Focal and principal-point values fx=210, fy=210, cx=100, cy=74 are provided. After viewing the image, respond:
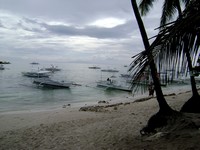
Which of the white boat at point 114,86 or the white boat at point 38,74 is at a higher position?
the white boat at point 38,74

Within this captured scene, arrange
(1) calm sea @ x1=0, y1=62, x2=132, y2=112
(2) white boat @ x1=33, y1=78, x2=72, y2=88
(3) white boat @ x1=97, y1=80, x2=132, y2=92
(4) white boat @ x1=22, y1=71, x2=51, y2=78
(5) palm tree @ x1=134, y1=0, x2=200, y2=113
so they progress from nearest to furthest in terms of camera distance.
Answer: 1. (5) palm tree @ x1=134, y1=0, x2=200, y2=113
2. (1) calm sea @ x1=0, y1=62, x2=132, y2=112
3. (3) white boat @ x1=97, y1=80, x2=132, y2=92
4. (2) white boat @ x1=33, y1=78, x2=72, y2=88
5. (4) white boat @ x1=22, y1=71, x2=51, y2=78

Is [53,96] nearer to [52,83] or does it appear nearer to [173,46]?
[52,83]

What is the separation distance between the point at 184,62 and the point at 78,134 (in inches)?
208

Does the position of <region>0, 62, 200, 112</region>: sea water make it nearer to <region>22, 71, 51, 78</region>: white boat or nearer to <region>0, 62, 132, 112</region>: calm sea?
<region>0, 62, 132, 112</region>: calm sea

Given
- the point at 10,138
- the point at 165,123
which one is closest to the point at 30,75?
the point at 10,138

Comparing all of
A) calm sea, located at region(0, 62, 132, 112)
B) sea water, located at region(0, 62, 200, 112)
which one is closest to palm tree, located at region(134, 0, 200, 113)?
sea water, located at region(0, 62, 200, 112)

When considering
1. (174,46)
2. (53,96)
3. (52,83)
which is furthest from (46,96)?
(174,46)

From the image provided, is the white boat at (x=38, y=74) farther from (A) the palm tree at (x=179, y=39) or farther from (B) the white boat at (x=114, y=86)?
(A) the palm tree at (x=179, y=39)

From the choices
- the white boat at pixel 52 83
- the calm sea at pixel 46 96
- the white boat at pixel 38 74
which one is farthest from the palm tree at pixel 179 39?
the white boat at pixel 38 74

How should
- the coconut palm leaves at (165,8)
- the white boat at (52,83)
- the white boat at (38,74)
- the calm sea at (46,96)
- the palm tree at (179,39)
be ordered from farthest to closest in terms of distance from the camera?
the white boat at (38,74), the white boat at (52,83), the calm sea at (46,96), the coconut palm leaves at (165,8), the palm tree at (179,39)

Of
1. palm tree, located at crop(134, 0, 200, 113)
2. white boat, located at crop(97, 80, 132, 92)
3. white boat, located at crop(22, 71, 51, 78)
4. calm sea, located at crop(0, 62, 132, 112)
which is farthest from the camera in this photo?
white boat, located at crop(22, 71, 51, 78)

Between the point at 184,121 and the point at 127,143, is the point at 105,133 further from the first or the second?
the point at 184,121

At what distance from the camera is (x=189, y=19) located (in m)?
→ 2.68

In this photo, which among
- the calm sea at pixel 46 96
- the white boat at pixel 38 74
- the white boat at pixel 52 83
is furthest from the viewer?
the white boat at pixel 38 74
